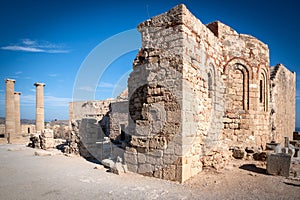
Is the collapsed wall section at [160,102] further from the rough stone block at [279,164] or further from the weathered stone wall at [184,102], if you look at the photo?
the rough stone block at [279,164]

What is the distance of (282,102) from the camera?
1516 cm

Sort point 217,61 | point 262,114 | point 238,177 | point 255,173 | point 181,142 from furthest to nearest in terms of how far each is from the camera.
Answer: point 262,114, point 217,61, point 255,173, point 238,177, point 181,142

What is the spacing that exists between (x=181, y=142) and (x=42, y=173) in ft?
14.5

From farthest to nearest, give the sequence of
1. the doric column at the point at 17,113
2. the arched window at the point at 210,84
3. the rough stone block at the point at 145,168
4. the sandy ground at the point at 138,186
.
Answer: the doric column at the point at 17,113 < the arched window at the point at 210,84 < the rough stone block at the point at 145,168 < the sandy ground at the point at 138,186

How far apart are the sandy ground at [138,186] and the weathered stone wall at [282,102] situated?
8660 millimetres

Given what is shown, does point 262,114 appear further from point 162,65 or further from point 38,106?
point 38,106

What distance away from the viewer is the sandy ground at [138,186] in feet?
14.0

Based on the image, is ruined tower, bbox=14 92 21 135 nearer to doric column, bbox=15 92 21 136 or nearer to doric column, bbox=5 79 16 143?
doric column, bbox=15 92 21 136

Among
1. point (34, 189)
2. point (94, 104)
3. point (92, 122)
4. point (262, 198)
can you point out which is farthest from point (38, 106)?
point (262, 198)

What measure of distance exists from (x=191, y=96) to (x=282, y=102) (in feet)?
42.3

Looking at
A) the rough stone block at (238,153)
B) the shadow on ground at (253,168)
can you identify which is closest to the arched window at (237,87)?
the rough stone block at (238,153)

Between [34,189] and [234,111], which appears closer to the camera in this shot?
[34,189]

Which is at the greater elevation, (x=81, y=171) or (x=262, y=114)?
(x=262, y=114)

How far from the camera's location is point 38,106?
20281 millimetres
